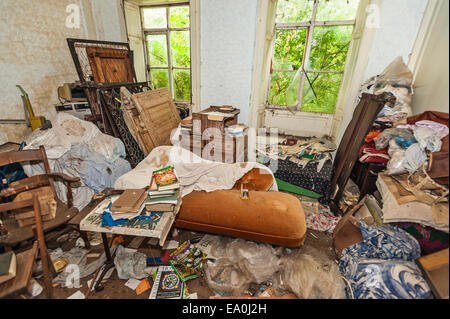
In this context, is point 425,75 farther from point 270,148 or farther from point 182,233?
point 182,233

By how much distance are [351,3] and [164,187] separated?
4.16 meters

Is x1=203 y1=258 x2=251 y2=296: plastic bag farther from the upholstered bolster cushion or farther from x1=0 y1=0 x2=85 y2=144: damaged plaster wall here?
x1=0 y1=0 x2=85 y2=144: damaged plaster wall

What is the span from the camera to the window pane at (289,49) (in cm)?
385

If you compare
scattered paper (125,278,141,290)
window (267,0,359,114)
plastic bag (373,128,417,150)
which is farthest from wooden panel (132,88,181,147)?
plastic bag (373,128,417,150)

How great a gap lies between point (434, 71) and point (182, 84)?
4.05 meters

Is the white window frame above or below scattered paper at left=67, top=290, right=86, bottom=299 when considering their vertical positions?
above

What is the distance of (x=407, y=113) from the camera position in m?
1.99

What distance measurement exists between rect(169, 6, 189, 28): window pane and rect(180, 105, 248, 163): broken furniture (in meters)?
2.32

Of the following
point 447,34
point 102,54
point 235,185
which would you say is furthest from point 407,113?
point 102,54

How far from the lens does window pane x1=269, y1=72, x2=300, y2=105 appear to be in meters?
4.11

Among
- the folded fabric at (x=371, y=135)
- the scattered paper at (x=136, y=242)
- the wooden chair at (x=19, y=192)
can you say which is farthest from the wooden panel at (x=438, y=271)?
the wooden chair at (x=19, y=192)

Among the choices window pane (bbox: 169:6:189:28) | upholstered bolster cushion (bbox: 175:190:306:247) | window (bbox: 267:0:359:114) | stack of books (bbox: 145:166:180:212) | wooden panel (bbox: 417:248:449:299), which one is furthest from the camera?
window pane (bbox: 169:6:189:28)

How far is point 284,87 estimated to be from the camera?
4.21m

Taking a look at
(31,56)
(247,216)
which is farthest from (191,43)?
(247,216)
